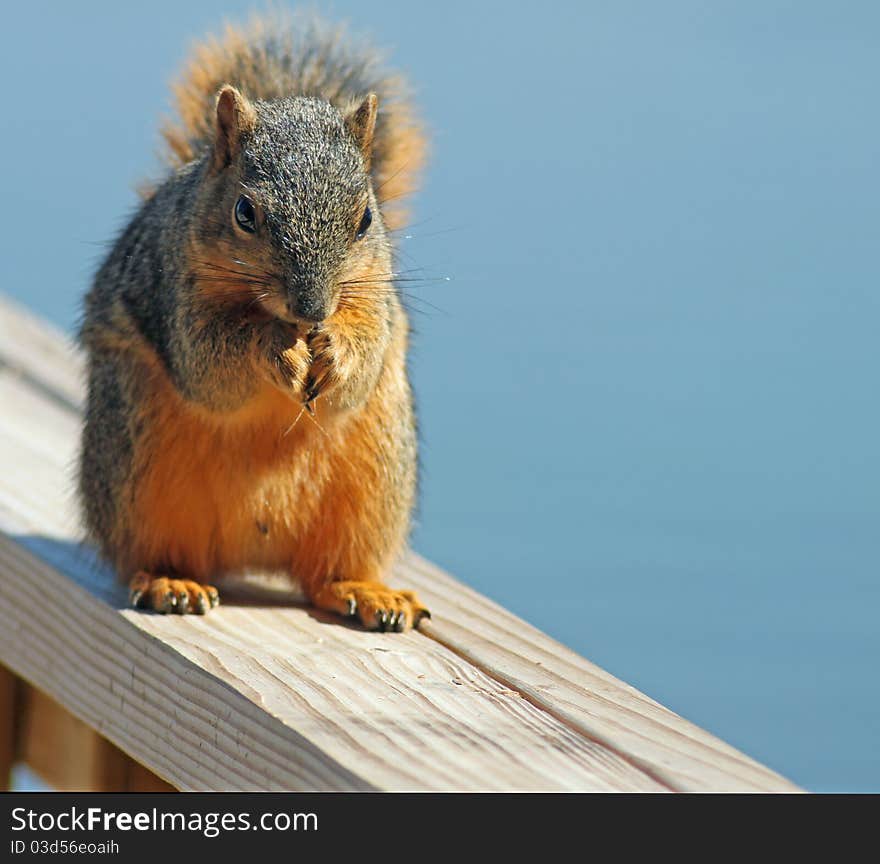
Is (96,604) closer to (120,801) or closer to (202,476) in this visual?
(202,476)

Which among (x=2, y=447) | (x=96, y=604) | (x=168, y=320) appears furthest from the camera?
(x=2, y=447)

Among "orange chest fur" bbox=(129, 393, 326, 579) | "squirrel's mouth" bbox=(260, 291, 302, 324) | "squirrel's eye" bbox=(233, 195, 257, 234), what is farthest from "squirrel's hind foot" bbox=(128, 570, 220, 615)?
"squirrel's eye" bbox=(233, 195, 257, 234)

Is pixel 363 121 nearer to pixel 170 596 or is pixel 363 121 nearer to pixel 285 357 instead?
pixel 285 357

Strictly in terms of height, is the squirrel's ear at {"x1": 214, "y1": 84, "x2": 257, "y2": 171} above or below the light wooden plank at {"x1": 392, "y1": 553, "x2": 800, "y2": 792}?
above

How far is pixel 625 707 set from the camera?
2.01m

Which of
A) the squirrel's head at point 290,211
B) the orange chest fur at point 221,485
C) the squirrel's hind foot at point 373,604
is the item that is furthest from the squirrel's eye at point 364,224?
the squirrel's hind foot at point 373,604

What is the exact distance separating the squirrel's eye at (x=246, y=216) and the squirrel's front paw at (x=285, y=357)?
0.19 metres

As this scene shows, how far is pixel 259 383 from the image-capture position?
268 centimetres

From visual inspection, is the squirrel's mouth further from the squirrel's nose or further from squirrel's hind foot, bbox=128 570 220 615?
squirrel's hind foot, bbox=128 570 220 615

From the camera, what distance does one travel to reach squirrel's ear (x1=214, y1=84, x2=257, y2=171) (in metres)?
2.76

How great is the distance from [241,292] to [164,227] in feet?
1.03

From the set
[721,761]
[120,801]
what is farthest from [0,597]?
[721,761]

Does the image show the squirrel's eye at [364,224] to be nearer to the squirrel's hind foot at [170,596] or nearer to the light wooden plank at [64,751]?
the squirrel's hind foot at [170,596]

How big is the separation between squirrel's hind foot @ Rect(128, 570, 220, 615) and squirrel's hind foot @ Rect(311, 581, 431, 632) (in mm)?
196
